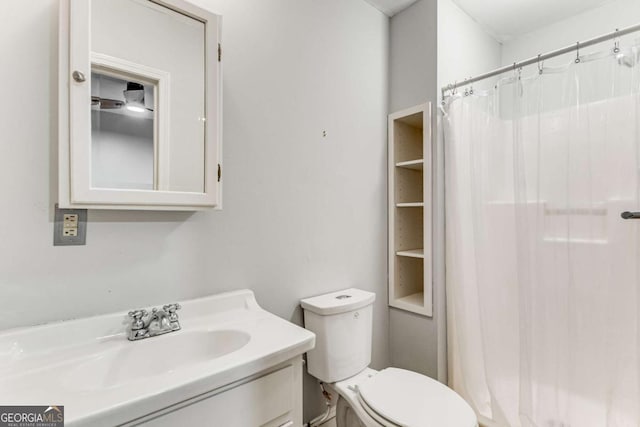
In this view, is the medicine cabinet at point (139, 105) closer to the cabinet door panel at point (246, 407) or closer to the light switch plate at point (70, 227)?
the light switch plate at point (70, 227)

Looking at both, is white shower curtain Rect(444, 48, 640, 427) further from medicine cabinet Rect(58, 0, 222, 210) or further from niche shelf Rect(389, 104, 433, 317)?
medicine cabinet Rect(58, 0, 222, 210)

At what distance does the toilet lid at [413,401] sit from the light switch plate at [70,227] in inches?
46.5

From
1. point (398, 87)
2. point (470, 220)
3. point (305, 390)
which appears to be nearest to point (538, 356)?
point (470, 220)

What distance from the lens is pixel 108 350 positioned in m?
0.91

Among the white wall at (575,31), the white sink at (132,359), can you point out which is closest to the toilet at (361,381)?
the white sink at (132,359)

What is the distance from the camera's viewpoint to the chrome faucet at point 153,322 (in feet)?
3.22

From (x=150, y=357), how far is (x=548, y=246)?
5.54 ft

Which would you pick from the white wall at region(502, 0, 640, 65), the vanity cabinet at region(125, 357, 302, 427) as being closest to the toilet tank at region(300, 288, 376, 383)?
the vanity cabinet at region(125, 357, 302, 427)

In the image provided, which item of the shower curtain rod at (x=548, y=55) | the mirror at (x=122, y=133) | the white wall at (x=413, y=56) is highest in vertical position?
the white wall at (x=413, y=56)

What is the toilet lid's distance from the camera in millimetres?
1096

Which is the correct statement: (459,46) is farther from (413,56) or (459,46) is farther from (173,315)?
(173,315)

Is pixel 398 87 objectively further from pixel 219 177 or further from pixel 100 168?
pixel 100 168

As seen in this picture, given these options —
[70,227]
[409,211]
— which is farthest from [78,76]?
[409,211]

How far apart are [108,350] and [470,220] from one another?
1698 millimetres
